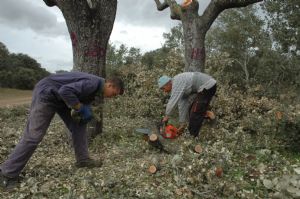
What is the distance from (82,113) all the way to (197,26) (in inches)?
209

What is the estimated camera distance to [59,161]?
5.94m

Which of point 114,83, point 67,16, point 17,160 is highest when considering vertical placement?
point 67,16

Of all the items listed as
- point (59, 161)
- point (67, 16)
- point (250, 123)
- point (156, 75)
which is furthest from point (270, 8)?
point (59, 161)

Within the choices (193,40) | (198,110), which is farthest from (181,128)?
(193,40)

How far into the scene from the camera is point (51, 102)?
5.05 meters

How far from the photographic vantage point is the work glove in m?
4.98

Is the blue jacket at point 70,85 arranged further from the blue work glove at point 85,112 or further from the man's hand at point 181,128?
the man's hand at point 181,128

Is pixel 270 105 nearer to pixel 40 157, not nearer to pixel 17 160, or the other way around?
pixel 40 157

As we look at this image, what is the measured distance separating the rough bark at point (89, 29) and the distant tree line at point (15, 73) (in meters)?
30.3

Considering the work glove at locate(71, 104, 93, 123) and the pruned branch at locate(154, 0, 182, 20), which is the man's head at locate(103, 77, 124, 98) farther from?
the pruned branch at locate(154, 0, 182, 20)

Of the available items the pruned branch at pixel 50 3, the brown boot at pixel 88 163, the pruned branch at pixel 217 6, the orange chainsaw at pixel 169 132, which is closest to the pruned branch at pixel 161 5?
the pruned branch at pixel 217 6

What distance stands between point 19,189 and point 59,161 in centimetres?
113

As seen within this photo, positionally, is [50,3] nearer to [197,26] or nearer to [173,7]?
[197,26]

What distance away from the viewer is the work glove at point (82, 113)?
4980 mm
